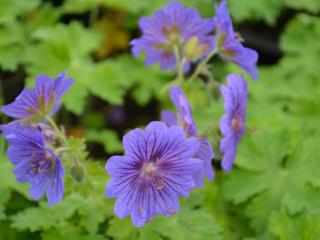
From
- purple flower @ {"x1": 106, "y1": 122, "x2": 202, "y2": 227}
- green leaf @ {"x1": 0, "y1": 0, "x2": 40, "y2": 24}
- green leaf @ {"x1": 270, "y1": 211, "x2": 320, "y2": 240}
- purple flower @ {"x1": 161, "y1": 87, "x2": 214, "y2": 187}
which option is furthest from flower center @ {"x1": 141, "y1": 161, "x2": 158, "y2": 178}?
green leaf @ {"x1": 0, "y1": 0, "x2": 40, "y2": 24}

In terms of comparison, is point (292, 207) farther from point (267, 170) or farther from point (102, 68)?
point (102, 68)

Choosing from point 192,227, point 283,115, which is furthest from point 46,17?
point 192,227

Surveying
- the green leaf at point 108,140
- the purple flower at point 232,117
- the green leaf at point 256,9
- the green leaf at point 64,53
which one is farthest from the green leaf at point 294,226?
the green leaf at point 256,9

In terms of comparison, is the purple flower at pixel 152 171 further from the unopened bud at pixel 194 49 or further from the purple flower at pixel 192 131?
the unopened bud at pixel 194 49

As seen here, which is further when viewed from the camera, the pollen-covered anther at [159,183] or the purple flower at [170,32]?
the purple flower at [170,32]

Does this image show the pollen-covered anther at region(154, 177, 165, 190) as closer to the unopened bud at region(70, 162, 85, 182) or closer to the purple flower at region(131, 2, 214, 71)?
the unopened bud at region(70, 162, 85, 182)

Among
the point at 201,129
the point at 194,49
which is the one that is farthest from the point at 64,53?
the point at 194,49
